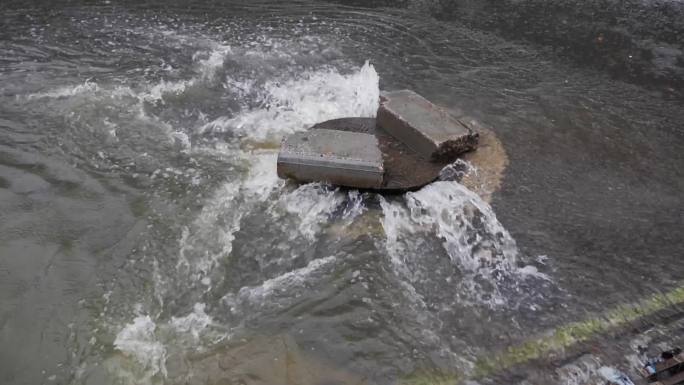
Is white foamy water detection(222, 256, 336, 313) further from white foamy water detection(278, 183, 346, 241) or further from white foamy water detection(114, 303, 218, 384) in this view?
white foamy water detection(278, 183, 346, 241)

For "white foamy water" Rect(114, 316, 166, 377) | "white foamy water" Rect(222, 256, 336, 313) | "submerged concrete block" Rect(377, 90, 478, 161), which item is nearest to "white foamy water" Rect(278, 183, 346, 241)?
"white foamy water" Rect(222, 256, 336, 313)

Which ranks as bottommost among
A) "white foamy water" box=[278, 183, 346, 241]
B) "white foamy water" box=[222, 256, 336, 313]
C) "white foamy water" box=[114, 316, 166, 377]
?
"white foamy water" box=[114, 316, 166, 377]

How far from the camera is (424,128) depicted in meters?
4.47

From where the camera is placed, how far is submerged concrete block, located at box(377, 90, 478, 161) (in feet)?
14.4

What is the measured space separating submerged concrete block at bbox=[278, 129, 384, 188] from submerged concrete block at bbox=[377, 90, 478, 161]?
0.41 m

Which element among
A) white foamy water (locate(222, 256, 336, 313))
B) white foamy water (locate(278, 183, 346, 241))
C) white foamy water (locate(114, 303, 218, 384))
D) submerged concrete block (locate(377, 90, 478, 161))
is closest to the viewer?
white foamy water (locate(114, 303, 218, 384))

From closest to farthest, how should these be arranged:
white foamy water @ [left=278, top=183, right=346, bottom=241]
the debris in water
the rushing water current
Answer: the rushing water current, white foamy water @ [left=278, top=183, right=346, bottom=241], the debris in water

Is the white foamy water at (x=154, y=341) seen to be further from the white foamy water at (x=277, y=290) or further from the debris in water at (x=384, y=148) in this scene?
the debris in water at (x=384, y=148)

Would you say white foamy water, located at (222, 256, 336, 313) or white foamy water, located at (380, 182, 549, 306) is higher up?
white foamy water, located at (380, 182, 549, 306)

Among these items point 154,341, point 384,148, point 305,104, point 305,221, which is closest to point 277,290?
point 305,221

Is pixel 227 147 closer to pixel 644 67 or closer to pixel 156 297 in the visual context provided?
pixel 156 297

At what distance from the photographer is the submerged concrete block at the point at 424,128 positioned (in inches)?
173

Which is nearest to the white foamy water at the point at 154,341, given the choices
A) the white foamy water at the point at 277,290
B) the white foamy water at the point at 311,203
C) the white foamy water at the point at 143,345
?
the white foamy water at the point at 143,345

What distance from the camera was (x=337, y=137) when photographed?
4.37 metres
